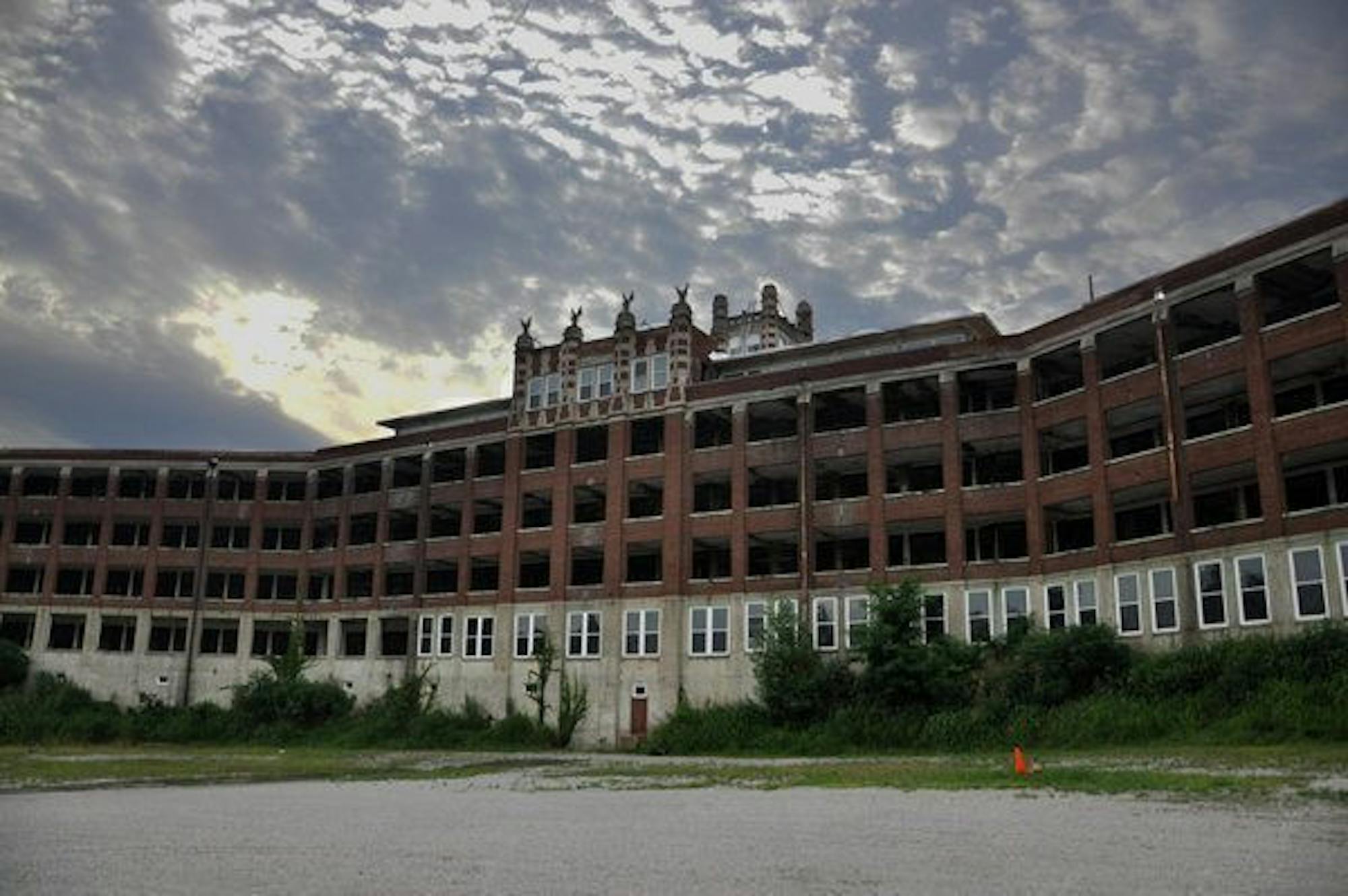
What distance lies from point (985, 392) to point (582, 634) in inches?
870

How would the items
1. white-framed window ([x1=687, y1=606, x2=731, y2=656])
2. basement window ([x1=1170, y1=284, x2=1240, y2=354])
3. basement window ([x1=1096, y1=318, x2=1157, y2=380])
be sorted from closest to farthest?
basement window ([x1=1170, y1=284, x2=1240, y2=354]) < basement window ([x1=1096, y1=318, x2=1157, y2=380]) < white-framed window ([x1=687, y1=606, x2=731, y2=656])

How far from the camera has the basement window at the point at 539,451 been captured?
60.7 metres

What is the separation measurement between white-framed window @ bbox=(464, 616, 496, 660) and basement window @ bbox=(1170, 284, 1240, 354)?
114ft

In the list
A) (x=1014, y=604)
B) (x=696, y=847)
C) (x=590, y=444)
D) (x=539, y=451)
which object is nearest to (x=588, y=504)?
(x=590, y=444)

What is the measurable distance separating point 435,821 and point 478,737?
36245 mm

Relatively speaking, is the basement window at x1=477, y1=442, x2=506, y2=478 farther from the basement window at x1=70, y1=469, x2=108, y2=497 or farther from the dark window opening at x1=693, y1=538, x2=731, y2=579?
the basement window at x1=70, y1=469, x2=108, y2=497

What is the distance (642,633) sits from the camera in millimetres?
54312

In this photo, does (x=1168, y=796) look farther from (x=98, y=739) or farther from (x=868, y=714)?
(x=98, y=739)

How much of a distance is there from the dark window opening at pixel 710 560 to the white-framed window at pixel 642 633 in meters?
3.00

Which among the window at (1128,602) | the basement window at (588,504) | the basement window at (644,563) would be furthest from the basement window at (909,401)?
the basement window at (588,504)

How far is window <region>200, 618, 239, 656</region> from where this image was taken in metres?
69.2

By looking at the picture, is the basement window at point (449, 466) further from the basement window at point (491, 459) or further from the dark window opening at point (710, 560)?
the dark window opening at point (710, 560)

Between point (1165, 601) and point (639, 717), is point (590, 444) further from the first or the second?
point (1165, 601)

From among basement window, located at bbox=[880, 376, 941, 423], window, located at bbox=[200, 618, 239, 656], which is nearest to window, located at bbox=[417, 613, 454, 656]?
window, located at bbox=[200, 618, 239, 656]
